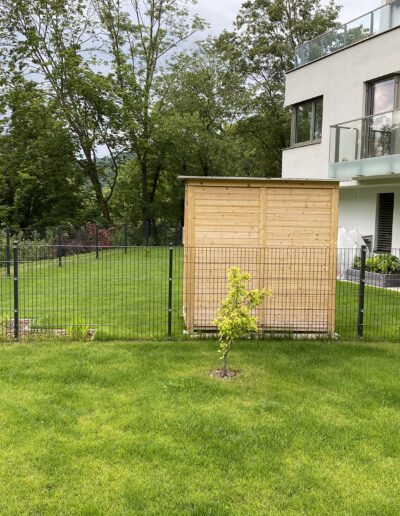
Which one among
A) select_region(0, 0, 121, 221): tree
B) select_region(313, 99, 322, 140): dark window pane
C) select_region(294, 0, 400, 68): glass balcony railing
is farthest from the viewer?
select_region(0, 0, 121, 221): tree

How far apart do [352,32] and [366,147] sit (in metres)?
4.85

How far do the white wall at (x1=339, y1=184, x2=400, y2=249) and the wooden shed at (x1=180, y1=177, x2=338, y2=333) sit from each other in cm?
726

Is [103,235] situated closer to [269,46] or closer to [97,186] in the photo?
[97,186]

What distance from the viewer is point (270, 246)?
26.2ft

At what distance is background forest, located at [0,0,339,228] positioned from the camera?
28.0 metres

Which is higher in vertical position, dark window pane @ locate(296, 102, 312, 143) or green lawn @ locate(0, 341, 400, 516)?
dark window pane @ locate(296, 102, 312, 143)

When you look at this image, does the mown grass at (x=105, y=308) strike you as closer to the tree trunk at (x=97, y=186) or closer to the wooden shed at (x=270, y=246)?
the wooden shed at (x=270, y=246)

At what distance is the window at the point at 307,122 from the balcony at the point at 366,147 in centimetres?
273

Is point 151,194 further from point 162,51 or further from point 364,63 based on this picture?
point 364,63

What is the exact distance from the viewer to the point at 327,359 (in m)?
6.65

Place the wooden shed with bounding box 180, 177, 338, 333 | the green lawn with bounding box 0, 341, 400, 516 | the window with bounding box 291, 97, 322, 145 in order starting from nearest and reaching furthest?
the green lawn with bounding box 0, 341, 400, 516 < the wooden shed with bounding box 180, 177, 338, 333 < the window with bounding box 291, 97, 322, 145

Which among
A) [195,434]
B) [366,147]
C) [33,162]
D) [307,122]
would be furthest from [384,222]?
[33,162]

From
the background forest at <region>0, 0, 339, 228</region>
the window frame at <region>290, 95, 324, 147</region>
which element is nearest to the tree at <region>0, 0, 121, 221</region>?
the background forest at <region>0, 0, 339, 228</region>

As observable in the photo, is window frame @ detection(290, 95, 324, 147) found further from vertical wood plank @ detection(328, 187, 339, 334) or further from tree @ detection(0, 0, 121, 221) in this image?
tree @ detection(0, 0, 121, 221)
